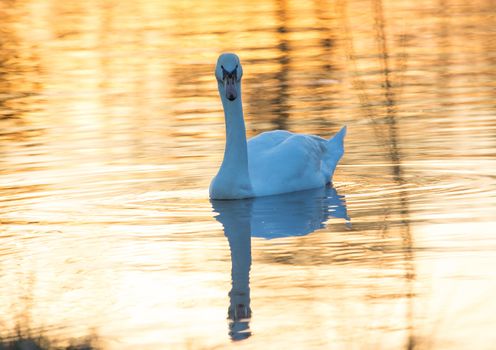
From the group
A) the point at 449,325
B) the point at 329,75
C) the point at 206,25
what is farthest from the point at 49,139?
the point at 206,25

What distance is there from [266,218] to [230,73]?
1.37 m

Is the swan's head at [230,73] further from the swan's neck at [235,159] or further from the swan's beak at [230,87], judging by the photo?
the swan's neck at [235,159]

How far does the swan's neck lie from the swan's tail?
35.9 inches

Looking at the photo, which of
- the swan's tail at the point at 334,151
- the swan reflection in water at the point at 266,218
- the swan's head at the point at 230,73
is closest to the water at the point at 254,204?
the swan reflection in water at the point at 266,218

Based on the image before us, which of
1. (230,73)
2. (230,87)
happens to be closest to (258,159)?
(230,87)

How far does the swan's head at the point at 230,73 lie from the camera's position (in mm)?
10008

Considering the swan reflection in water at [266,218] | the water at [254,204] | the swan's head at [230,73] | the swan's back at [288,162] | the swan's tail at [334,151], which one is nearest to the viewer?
the water at [254,204]

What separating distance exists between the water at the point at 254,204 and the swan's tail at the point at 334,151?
0.16 m

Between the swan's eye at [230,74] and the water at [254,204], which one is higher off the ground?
the swan's eye at [230,74]

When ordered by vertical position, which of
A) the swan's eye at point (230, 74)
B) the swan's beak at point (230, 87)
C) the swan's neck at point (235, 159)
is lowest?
the swan's neck at point (235, 159)

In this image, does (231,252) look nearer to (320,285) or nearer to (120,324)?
(320,285)

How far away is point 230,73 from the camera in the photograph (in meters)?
10.0

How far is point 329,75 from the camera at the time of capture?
16891 millimetres

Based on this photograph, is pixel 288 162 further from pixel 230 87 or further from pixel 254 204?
pixel 230 87
